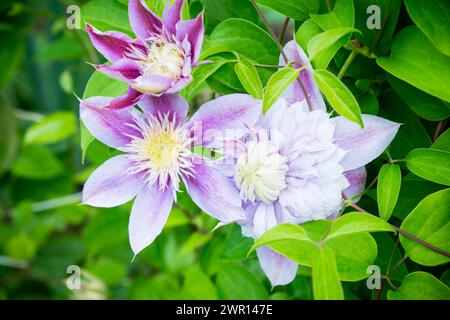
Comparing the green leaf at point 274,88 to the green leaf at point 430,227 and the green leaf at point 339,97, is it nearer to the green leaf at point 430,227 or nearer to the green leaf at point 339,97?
the green leaf at point 339,97

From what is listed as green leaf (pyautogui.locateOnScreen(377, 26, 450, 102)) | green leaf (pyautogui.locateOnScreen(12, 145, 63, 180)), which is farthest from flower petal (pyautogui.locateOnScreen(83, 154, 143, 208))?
green leaf (pyautogui.locateOnScreen(12, 145, 63, 180))

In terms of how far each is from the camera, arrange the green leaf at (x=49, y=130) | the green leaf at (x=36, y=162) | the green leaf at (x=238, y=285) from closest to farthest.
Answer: the green leaf at (x=238, y=285)
the green leaf at (x=49, y=130)
the green leaf at (x=36, y=162)

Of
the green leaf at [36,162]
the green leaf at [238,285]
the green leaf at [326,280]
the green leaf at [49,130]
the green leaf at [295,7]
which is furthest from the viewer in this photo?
the green leaf at [36,162]

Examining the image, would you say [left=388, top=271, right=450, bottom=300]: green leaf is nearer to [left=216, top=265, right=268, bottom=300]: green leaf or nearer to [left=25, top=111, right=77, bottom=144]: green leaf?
[left=216, top=265, right=268, bottom=300]: green leaf

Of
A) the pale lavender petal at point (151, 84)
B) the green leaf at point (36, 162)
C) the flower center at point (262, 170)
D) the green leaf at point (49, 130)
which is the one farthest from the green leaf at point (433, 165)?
the green leaf at point (36, 162)
